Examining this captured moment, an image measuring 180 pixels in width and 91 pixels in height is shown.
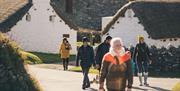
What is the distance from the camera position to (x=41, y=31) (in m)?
47.3

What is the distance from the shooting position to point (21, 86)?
51.0 ft

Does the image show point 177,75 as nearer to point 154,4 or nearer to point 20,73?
point 154,4

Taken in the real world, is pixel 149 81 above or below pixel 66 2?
below

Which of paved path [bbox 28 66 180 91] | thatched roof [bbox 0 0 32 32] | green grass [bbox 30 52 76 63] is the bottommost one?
paved path [bbox 28 66 180 91]

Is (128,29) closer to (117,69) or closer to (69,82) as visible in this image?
(69,82)

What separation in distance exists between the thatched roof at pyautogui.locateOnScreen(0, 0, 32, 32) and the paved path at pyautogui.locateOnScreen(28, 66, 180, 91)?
56.4 ft

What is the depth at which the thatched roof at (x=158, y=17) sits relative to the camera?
35531 mm

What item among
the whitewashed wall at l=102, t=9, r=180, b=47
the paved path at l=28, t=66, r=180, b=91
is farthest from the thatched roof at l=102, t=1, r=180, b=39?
the paved path at l=28, t=66, r=180, b=91

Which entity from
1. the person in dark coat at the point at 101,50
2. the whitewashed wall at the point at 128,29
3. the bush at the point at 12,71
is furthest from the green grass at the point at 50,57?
the bush at the point at 12,71

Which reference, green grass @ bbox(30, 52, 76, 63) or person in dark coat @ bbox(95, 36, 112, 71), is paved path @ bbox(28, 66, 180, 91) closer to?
person in dark coat @ bbox(95, 36, 112, 71)

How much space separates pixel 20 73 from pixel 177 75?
16.1 metres

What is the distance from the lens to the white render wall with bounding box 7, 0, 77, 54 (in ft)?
154

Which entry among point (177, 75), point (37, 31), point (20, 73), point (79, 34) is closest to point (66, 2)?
point (79, 34)

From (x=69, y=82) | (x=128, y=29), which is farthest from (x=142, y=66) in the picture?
(x=128, y=29)
